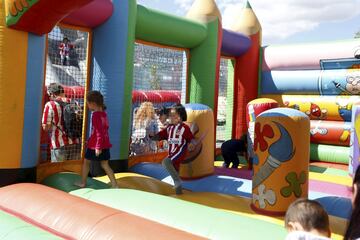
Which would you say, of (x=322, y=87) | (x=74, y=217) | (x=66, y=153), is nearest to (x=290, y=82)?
(x=322, y=87)

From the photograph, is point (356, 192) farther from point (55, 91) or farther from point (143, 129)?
point (143, 129)

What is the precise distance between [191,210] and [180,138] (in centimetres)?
Answer: 130

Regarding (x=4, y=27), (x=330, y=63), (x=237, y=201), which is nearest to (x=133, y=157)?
(x=237, y=201)

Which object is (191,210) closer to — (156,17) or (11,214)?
(11,214)

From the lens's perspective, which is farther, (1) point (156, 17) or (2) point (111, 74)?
(1) point (156, 17)

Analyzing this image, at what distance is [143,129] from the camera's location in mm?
5203

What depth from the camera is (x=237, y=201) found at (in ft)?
10.8

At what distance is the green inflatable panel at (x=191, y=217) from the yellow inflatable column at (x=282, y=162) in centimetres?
73

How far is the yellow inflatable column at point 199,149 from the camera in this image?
159 inches

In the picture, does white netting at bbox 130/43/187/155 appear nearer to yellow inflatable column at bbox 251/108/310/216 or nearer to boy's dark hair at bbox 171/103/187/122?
boy's dark hair at bbox 171/103/187/122

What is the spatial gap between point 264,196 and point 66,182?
1628 millimetres

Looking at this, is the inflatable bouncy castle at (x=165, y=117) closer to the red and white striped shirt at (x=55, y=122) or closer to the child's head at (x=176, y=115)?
the red and white striped shirt at (x=55, y=122)

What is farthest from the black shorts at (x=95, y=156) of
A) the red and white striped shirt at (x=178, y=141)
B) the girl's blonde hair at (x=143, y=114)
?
the girl's blonde hair at (x=143, y=114)

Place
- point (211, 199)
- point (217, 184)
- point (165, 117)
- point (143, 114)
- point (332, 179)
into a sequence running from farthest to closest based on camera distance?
point (143, 114)
point (332, 179)
point (165, 117)
point (217, 184)
point (211, 199)
